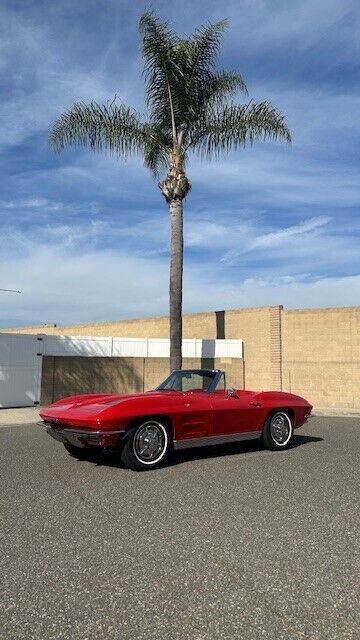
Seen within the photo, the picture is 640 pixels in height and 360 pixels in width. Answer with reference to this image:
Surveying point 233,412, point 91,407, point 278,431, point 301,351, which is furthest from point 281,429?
point 301,351

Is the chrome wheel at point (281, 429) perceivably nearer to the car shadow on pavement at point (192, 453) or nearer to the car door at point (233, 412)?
the car shadow on pavement at point (192, 453)

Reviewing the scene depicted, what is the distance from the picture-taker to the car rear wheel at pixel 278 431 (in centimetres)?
858

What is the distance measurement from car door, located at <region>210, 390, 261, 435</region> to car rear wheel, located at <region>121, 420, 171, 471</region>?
0.91 meters

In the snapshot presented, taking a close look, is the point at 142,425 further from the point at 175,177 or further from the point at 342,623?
the point at 175,177

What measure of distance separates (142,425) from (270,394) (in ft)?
8.76

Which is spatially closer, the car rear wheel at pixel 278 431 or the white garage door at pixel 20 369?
the car rear wheel at pixel 278 431

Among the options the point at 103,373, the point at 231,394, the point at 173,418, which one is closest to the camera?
the point at 173,418

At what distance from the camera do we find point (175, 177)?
56.3ft

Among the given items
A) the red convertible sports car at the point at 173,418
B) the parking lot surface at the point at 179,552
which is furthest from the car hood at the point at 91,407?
the parking lot surface at the point at 179,552

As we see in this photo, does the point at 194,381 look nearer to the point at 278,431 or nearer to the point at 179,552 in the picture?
the point at 278,431

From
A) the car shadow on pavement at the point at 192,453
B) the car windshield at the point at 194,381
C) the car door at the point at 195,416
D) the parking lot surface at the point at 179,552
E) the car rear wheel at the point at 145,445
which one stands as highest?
the car windshield at the point at 194,381

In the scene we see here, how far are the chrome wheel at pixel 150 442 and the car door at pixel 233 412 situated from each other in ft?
3.01

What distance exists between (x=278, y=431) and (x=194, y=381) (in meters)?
1.67

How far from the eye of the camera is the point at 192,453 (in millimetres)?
8406
